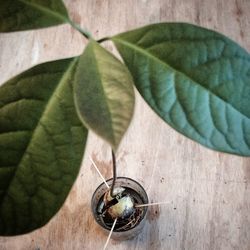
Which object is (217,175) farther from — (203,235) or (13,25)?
(13,25)

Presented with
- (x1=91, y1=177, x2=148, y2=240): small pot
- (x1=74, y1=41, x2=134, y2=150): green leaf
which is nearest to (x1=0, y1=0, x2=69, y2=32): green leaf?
(x1=74, y1=41, x2=134, y2=150): green leaf

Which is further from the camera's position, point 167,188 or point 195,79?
point 167,188

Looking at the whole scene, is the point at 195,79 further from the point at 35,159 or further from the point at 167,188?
the point at 167,188

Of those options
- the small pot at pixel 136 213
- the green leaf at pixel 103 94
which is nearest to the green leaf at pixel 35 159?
the green leaf at pixel 103 94

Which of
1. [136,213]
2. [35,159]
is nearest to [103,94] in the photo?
[35,159]

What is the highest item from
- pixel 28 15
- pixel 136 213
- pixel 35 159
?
pixel 28 15

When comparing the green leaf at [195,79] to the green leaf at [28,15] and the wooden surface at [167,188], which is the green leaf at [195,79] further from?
the wooden surface at [167,188]

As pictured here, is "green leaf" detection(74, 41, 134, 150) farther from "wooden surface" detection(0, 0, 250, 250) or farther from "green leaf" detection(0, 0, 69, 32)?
"wooden surface" detection(0, 0, 250, 250)
